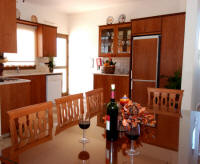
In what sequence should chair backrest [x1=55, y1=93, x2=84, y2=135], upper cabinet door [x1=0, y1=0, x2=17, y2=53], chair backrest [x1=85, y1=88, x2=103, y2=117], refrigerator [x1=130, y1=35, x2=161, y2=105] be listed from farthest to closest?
1. refrigerator [x1=130, y1=35, x2=161, y2=105]
2. upper cabinet door [x1=0, y1=0, x2=17, y2=53]
3. chair backrest [x1=85, y1=88, x2=103, y2=117]
4. chair backrest [x1=55, y1=93, x2=84, y2=135]

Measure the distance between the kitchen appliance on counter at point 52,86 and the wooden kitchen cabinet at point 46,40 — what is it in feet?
2.30

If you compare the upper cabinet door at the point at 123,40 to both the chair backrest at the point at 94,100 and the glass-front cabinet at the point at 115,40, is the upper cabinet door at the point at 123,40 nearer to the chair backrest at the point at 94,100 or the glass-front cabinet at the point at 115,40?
the glass-front cabinet at the point at 115,40

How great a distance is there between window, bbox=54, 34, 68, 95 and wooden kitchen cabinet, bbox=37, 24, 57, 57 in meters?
0.69

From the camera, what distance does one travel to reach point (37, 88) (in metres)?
4.80

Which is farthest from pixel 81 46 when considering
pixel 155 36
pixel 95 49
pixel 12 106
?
pixel 12 106

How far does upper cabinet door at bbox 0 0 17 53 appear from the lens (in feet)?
9.97

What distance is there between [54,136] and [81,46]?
205 inches

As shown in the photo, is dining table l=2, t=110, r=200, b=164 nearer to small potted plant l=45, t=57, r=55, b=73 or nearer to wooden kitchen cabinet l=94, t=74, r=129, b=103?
wooden kitchen cabinet l=94, t=74, r=129, b=103

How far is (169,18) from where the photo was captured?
3.84 metres

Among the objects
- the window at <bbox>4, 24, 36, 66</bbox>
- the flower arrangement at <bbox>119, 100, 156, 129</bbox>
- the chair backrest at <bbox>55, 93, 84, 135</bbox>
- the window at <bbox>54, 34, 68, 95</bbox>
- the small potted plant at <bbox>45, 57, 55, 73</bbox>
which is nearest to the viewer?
Answer: the flower arrangement at <bbox>119, 100, 156, 129</bbox>

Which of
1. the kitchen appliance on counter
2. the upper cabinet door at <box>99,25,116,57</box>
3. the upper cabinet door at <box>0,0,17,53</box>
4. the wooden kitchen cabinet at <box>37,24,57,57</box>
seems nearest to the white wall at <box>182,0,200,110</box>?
the upper cabinet door at <box>99,25,116,57</box>

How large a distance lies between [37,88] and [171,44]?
3.43 m

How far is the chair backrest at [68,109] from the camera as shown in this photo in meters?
1.59

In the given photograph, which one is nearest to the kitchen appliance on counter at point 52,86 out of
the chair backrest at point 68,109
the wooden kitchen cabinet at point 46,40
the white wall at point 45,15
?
the wooden kitchen cabinet at point 46,40
